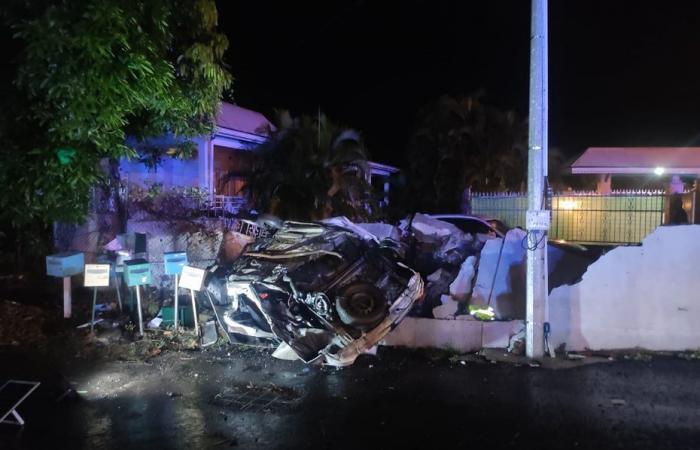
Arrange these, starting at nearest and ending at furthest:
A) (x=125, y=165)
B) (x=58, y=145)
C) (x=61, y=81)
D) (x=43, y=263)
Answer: (x=61, y=81) → (x=58, y=145) → (x=43, y=263) → (x=125, y=165)

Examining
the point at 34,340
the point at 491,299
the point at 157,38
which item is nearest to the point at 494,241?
the point at 491,299

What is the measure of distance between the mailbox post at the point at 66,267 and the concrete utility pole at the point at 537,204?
7.13 meters

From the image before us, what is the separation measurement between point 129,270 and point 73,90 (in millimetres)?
3566

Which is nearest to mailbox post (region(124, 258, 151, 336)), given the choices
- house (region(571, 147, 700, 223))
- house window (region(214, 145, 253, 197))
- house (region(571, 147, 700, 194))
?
house window (region(214, 145, 253, 197))

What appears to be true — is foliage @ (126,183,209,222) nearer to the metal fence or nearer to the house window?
the house window

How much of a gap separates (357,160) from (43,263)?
7.84 metres

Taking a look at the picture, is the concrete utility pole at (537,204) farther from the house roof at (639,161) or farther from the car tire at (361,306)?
the house roof at (639,161)

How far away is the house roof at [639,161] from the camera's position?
18969mm

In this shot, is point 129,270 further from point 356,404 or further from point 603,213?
point 603,213

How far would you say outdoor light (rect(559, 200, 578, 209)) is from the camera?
14.3 m

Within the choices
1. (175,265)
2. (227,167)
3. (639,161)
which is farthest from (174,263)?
(639,161)

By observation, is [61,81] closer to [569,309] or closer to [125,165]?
[569,309]

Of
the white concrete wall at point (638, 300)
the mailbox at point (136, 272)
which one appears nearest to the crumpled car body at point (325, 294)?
the mailbox at point (136, 272)

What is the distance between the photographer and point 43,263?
1154cm
